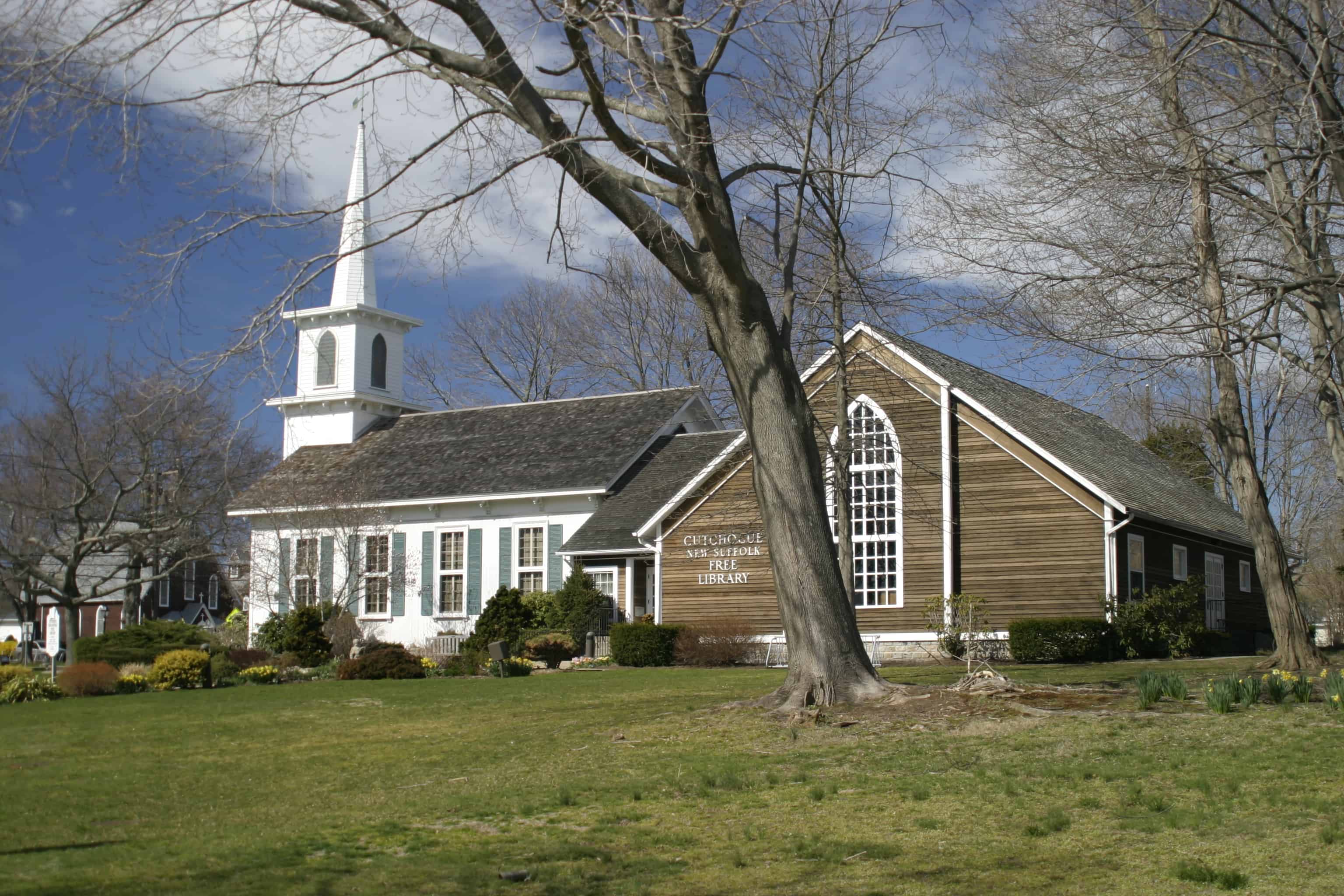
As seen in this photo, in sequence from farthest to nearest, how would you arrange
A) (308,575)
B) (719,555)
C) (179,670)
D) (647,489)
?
1. (308,575)
2. (647,489)
3. (719,555)
4. (179,670)

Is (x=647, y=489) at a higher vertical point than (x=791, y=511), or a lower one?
higher

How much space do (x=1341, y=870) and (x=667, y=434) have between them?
93.1 ft

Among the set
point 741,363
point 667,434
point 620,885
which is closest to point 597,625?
point 667,434

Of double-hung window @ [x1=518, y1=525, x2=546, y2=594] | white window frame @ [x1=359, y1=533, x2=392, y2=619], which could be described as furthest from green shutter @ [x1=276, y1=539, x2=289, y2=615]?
double-hung window @ [x1=518, y1=525, x2=546, y2=594]

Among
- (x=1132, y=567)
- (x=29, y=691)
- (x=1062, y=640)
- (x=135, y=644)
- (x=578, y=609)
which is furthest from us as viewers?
(x=578, y=609)

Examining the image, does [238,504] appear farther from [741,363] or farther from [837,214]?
[741,363]

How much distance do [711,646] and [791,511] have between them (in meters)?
13.5

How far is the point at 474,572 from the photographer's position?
3366 cm

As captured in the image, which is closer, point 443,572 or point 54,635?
point 443,572

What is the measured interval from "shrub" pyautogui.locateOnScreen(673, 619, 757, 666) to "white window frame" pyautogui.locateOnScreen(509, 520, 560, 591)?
7324mm

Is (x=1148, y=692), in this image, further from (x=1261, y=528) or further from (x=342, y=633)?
(x=342, y=633)

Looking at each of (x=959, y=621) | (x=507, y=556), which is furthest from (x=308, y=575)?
(x=959, y=621)

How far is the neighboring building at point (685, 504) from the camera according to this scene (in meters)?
25.0

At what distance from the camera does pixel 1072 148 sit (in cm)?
1380
